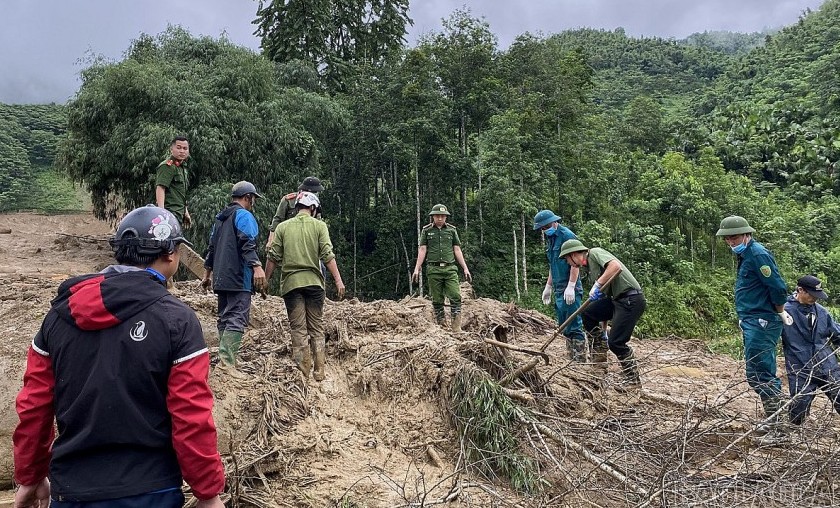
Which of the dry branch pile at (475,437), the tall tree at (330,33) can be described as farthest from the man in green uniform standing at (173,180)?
the tall tree at (330,33)

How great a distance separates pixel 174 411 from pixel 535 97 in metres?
16.8

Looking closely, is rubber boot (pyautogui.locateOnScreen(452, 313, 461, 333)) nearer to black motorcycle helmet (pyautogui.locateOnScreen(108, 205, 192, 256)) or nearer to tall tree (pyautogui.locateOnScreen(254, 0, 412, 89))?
black motorcycle helmet (pyautogui.locateOnScreen(108, 205, 192, 256))

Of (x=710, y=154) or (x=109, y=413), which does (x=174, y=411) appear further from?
(x=710, y=154)

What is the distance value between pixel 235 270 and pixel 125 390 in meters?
2.61

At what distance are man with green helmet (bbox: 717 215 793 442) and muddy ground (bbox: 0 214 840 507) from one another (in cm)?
48

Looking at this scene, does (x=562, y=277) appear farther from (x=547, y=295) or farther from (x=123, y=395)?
(x=123, y=395)

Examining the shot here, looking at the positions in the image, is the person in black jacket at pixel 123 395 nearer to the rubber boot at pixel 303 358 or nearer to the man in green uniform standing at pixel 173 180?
the rubber boot at pixel 303 358

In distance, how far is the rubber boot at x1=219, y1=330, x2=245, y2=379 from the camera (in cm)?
431

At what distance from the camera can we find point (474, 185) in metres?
18.6

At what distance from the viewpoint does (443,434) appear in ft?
13.7

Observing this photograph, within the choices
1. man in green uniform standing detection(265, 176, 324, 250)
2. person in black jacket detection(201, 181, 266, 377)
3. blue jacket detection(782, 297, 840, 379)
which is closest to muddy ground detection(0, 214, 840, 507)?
person in black jacket detection(201, 181, 266, 377)

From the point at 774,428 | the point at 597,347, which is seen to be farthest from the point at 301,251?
the point at 774,428

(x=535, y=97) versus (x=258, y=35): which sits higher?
(x=258, y=35)

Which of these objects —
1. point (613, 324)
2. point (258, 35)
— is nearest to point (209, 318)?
point (613, 324)
